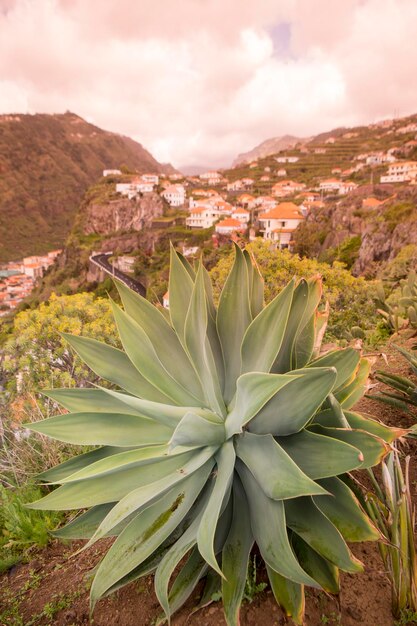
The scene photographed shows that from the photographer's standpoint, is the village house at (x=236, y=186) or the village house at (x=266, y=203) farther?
the village house at (x=236, y=186)

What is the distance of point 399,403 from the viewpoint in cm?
237

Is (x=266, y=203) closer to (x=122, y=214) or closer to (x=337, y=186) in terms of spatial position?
(x=337, y=186)

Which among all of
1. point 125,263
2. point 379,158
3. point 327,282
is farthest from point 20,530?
point 379,158

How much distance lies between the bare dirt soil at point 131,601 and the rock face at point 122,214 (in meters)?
81.4

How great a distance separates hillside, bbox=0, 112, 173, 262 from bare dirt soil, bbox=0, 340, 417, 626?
146m

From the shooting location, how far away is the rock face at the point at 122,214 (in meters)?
83.8

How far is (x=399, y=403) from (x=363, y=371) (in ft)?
2.54

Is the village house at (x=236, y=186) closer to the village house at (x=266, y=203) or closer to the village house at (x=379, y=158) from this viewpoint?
the village house at (x=266, y=203)

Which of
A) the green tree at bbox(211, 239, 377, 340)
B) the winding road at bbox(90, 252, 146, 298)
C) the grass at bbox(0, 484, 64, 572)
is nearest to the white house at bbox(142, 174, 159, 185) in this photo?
the winding road at bbox(90, 252, 146, 298)

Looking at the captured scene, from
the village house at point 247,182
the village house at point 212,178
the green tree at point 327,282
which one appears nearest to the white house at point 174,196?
the village house at point 247,182

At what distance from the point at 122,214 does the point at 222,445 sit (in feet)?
299

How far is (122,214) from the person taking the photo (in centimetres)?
8788

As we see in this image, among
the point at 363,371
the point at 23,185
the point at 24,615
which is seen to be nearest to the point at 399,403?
the point at 363,371

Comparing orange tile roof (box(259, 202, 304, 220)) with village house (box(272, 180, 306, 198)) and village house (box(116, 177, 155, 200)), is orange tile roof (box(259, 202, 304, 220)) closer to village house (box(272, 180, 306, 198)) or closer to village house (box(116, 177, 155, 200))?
village house (box(272, 180, 306, 198))
